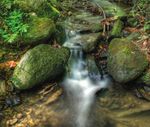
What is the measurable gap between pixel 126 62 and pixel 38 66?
7.42 ft

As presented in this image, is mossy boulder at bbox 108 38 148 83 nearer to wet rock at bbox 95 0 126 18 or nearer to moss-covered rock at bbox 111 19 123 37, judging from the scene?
moss-covered rock at bbox 111 19 123 37

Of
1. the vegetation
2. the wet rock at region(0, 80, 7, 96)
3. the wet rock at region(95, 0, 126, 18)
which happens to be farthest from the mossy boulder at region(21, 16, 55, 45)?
the wet rock at region(95, 0, 126, 18)

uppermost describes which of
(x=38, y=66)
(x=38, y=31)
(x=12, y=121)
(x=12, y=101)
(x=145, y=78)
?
(x=38, y=31)

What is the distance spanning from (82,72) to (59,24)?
2.00 metres

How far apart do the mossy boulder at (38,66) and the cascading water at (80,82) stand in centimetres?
55

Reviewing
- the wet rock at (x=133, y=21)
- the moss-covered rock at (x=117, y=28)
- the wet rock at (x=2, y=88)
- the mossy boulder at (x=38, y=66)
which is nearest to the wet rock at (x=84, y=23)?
the moss-covered rock at (x=117, y=28)

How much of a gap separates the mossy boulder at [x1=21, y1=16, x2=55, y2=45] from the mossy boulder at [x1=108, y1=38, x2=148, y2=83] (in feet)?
5.85

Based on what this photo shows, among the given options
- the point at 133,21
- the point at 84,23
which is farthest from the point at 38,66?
the point at 133,21

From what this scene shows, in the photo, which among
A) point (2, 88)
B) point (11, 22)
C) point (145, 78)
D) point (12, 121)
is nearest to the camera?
point (12, 121)

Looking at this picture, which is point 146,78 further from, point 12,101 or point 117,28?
point 12,101

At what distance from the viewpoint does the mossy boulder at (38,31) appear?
23.2 feet

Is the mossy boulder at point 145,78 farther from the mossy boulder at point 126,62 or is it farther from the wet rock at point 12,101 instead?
the wet rock at point 12,101

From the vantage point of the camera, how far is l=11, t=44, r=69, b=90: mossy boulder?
645 cm

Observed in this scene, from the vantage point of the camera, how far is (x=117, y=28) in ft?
27.7
